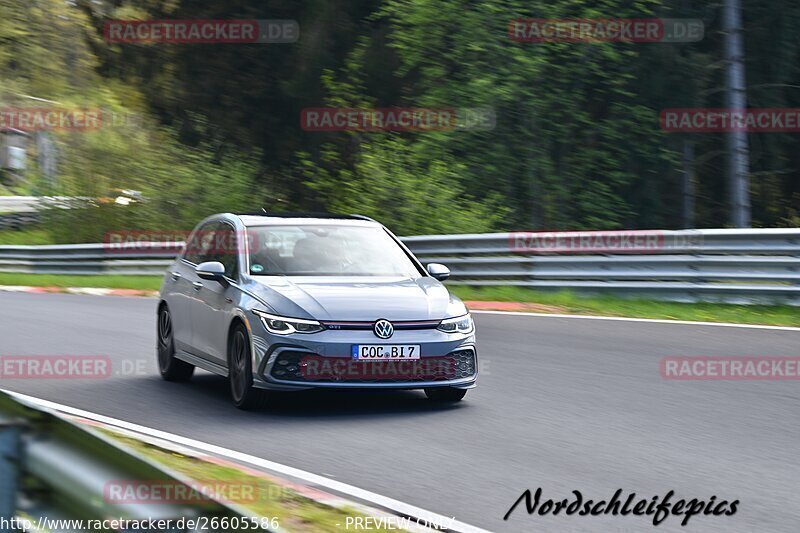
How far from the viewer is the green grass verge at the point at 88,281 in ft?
93.7

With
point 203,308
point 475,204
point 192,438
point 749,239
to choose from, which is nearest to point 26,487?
point 192,438

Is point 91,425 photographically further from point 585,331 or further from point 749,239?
point 749,239

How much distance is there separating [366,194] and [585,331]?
13.1 meters

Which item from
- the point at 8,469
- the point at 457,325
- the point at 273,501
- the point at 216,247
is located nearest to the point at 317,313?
the point at 457,325

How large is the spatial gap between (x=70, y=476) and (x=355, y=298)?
587 cm

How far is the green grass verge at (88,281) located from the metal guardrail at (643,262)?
906 cm

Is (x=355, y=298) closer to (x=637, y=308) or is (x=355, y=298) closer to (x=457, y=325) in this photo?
(x=457, y=325)

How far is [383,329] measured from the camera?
947 centimetres

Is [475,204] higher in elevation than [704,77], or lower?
lower

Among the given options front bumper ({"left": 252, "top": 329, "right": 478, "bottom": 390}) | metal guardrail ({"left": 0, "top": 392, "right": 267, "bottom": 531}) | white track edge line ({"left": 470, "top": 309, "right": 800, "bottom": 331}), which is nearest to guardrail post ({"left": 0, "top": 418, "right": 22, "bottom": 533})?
metal guardrail ({"left": 0, "top": 392, "right": 267, "bottom": 531})

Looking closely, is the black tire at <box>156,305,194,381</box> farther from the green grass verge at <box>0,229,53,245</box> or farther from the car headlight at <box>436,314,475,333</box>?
the green grass verge at <box>0,229,53,245</box>

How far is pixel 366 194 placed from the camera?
90.2 feet

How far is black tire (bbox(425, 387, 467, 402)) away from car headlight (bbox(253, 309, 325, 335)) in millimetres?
1241

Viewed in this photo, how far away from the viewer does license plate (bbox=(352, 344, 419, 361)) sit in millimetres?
9414
